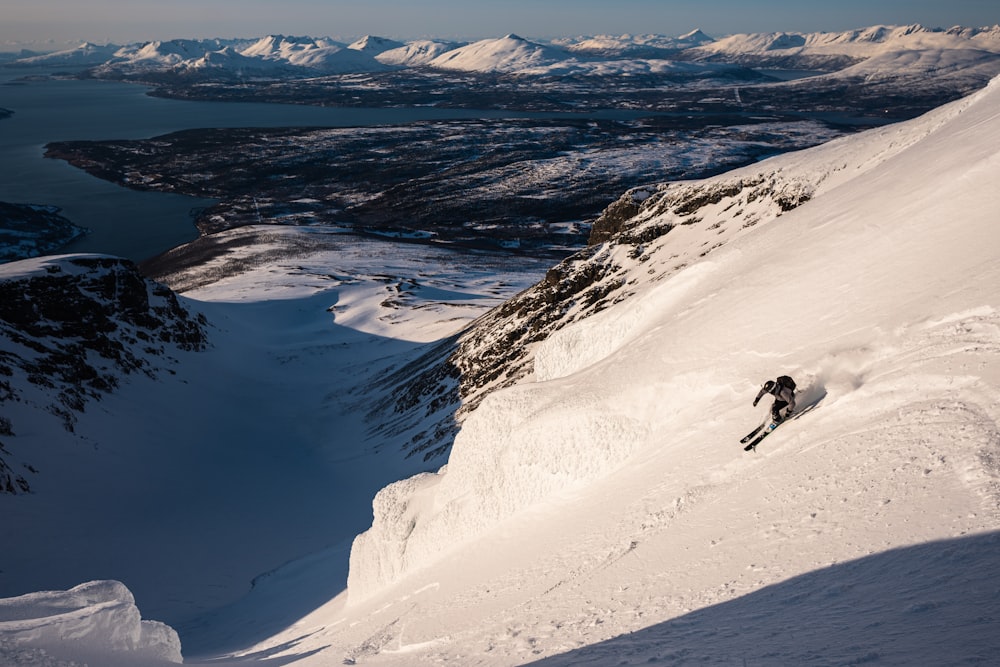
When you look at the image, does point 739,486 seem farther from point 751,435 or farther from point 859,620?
point 859,620

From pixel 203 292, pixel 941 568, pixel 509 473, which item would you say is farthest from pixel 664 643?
pixel 203 292

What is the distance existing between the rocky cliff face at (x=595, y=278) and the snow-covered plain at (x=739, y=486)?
20.3 ft

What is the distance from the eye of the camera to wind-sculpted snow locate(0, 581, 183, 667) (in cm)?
815

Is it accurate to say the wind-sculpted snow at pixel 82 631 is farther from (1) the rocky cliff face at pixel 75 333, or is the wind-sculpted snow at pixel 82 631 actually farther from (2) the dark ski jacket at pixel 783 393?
(1) the rocky cliff face at pixel 75 333

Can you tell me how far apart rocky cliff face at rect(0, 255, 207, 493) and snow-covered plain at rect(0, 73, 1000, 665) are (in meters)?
15.9

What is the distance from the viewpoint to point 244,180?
133125 millimetres

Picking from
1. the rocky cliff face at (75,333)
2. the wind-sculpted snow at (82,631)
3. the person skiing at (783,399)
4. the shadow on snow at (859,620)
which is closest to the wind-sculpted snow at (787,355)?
the person skiing at (783,399)

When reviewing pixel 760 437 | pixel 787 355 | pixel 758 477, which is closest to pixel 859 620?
pixel 758 477

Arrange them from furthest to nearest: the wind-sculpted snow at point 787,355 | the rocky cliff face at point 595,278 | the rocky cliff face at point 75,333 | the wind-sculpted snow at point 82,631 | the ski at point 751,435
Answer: the rocky cliff face at point 75,333, the rocky cliff face at point 595,278, the ski at point 751,435, the wind-sculpted snow at point 82,631, the wind-sculpted snow at point 787,355

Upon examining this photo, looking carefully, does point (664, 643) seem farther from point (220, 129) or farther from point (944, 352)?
point (220, 129)

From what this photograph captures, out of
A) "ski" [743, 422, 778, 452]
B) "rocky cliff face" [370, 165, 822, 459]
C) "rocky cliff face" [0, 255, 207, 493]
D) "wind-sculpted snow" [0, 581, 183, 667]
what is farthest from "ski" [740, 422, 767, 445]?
"rocky cliff face" [0, 255, 207, 493]

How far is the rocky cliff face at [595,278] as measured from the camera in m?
26.9

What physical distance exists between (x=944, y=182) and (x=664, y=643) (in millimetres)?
9774

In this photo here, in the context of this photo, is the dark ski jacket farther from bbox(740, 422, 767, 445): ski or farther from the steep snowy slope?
bbox(740, 422, 767, 445): ski
